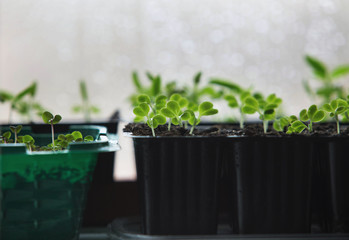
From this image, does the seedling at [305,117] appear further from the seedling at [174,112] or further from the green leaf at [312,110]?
the seedling at [174,112]

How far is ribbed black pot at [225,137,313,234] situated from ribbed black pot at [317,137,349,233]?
0.14ft

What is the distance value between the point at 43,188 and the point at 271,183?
0.38 meters

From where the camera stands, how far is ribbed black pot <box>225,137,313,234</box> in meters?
0.69

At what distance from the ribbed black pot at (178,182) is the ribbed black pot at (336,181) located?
0.20m

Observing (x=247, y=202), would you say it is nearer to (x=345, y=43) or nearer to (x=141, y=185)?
(x=141, y=185)

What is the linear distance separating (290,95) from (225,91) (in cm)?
49

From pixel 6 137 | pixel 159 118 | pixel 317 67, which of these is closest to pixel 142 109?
pixel 159 118

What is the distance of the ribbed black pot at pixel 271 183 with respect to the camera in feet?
2.26

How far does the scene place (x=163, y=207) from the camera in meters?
0.69

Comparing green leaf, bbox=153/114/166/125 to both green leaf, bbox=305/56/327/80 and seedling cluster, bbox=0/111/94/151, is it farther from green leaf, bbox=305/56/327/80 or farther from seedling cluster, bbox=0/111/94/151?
green leaf, bbox=305/56/327/80

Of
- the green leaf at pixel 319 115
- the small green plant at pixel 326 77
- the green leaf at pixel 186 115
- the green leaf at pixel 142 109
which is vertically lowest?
the green leaf at pixel 319 115

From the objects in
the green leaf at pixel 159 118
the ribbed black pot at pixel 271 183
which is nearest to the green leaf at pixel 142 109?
the green leaf at pixel 159 118

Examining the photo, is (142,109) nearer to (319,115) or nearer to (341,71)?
(319,115)

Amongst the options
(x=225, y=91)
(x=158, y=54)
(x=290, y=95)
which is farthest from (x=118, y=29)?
(x=290, y=95)
